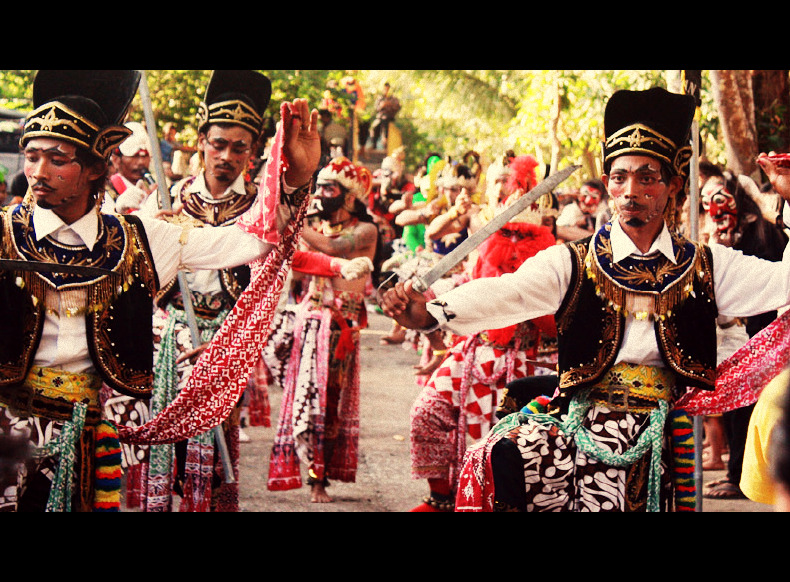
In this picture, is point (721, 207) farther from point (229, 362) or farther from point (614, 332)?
point (229, 362)

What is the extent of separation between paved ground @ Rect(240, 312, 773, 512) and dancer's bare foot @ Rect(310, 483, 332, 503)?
0.05 m

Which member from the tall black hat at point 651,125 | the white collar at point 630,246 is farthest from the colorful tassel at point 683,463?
the tall black hat at point 651,125

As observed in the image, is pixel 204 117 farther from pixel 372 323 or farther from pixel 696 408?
pixel 372 323

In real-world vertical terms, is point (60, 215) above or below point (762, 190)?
below

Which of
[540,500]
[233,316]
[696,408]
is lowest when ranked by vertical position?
[540,500]

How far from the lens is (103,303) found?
4105 millimetres

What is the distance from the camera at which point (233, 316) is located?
4.81m

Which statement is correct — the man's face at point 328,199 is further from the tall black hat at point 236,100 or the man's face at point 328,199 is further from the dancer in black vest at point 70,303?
the dancer in black vest at point 70,303

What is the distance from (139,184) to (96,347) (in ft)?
16.4

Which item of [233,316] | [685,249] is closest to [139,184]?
[233,316]

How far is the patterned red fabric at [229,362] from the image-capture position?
469cm

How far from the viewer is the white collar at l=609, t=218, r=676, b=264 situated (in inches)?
169

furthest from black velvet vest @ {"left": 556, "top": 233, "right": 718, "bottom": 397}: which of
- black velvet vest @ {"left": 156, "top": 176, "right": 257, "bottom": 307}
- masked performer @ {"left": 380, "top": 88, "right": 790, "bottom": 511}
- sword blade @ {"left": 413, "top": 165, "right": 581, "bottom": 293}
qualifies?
black velvet vest @ {"left": 156, "top": 176, "right": 257, "bottom": 307}

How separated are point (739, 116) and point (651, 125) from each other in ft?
18.9
